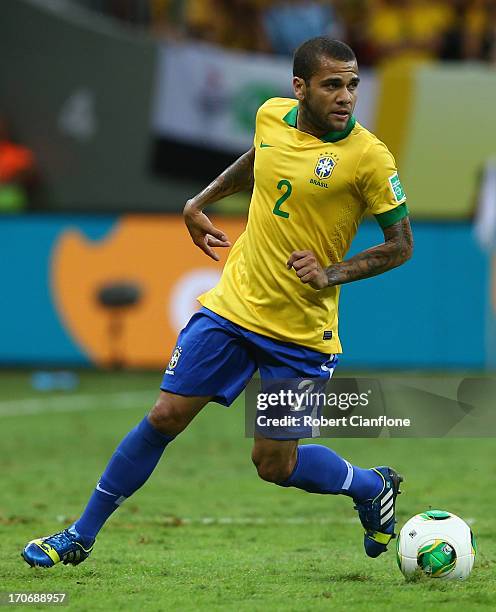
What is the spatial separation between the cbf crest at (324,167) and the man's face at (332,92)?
0.12 metres

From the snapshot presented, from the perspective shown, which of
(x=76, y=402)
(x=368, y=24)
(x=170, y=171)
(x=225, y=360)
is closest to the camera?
(x=225, y=360)

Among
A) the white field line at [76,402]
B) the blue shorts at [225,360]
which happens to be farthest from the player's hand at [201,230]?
the white field line at [76,402]

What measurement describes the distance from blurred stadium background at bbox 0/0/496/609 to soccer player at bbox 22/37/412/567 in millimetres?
5609

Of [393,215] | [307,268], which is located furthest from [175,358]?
[393,215]

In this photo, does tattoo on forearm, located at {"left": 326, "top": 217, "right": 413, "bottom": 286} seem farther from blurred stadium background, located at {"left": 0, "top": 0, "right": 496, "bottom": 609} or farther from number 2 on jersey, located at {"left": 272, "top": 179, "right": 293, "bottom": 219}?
blurred stadium background, located at {"left": 0, "top": 0, "right": 496, "bottom": 609}

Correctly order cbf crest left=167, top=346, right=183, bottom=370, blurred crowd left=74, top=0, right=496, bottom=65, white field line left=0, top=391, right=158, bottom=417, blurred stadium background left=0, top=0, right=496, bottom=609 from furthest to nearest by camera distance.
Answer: blurred crowd left=74, top=0, right=496, bottom=65
blurred stadium background left=0, top=0, right=496, bottom=609
white field line left=0, top=391, right=158, bottom=417
cbf crest left=167, top=346, right=183, bottom=370

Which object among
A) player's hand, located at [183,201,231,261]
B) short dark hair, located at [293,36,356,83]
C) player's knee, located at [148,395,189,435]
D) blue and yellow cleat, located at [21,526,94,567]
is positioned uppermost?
short dark hair, located at [293,36,356,83]

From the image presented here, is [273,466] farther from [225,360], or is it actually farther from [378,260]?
[378,260]

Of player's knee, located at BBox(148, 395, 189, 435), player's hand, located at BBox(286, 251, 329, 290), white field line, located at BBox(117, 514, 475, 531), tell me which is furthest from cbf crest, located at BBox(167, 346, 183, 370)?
white field line, located at BBox(117, 514, 475, 531)

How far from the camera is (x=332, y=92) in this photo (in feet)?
17.9

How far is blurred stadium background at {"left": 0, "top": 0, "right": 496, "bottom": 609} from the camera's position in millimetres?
13938

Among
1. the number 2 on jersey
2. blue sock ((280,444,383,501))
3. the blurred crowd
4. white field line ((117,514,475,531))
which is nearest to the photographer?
the number 2 on jersey

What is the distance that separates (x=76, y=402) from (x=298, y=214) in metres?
7.39

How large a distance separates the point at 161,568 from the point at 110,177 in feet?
36.0
